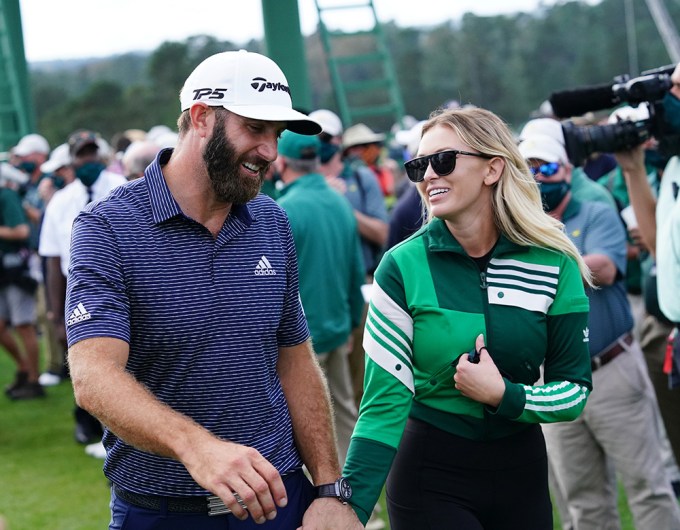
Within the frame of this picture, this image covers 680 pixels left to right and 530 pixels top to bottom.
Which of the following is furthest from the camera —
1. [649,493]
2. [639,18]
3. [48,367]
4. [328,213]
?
[639,18]

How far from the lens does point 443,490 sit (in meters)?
3.26

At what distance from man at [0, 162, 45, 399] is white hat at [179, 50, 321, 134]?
6.74m

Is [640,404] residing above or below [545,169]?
below

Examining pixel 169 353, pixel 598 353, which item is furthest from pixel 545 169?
pixel 169 353

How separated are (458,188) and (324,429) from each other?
893 mm

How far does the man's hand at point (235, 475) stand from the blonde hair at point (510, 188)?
1220 mm

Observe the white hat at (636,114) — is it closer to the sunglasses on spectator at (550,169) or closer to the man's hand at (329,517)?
the sunglasses on spectator at (550,169)

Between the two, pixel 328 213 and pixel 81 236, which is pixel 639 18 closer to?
pixel 328 213

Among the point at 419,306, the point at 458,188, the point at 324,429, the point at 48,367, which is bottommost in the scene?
the point at 48,367

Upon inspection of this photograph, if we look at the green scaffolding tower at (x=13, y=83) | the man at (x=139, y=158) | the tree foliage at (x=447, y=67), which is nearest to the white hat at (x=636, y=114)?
the man at (x=139, y=158)

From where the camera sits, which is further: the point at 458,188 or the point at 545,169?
the point at 545,169

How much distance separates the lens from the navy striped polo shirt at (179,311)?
2797 mm

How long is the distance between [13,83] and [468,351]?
1188 centimetres

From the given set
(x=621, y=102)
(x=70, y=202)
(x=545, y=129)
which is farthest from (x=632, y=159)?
(x=70, y=202)
